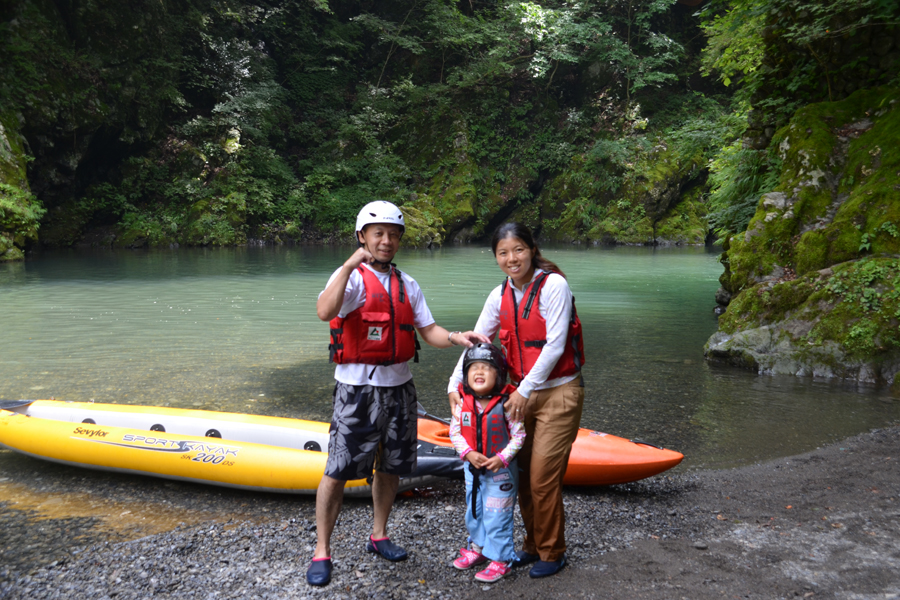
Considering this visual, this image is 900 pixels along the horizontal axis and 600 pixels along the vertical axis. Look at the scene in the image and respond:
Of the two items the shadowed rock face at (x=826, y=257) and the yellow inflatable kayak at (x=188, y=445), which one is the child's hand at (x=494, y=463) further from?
the shadowed rock face at (x=826, y=257)

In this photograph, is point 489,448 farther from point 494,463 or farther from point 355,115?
point 355,115

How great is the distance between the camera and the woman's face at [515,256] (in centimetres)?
267

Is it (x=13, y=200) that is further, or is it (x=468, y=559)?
(x=13, y=200)

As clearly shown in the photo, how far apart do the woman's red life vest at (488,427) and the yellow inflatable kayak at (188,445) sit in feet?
3.73

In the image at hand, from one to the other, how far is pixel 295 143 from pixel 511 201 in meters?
11.0

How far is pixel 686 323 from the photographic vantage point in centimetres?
1023

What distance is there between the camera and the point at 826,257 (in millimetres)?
7031

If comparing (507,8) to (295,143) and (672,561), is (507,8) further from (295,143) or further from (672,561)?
(672,561)

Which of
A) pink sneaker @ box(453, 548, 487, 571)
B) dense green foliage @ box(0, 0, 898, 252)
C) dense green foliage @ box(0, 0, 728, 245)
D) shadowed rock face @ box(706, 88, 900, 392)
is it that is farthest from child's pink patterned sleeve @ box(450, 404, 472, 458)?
dense green foliage @ box(0, 0, 728, 245)

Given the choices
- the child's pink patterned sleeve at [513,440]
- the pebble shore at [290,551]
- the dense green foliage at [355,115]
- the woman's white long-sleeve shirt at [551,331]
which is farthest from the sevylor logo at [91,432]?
the dense green foliage at [355,115]

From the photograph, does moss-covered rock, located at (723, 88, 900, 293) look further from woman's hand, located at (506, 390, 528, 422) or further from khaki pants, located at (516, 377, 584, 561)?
woman's hand, located at (506, 390, 528, 422)

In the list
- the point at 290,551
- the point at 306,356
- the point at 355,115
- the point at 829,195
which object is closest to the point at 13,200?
the point at 306,356

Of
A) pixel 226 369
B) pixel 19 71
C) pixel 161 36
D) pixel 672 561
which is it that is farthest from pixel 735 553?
pixel 161 36

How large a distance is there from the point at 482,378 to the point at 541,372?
0.28m
